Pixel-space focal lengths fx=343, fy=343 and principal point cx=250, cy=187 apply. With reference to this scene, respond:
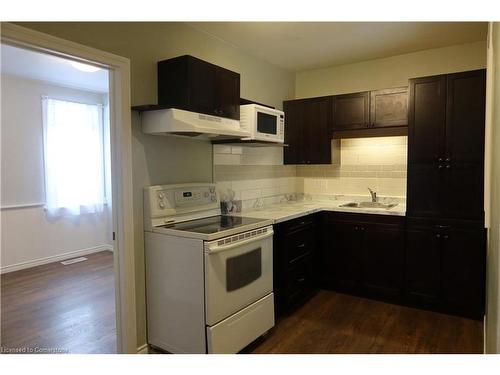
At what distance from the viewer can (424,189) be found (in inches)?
124

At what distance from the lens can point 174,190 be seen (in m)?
2.60

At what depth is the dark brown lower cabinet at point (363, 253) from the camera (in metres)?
3.29

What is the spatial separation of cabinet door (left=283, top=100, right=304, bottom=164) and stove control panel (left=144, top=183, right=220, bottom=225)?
1390 mm

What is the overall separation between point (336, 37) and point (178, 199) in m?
2.05

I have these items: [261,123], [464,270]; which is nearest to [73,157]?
[261,123]

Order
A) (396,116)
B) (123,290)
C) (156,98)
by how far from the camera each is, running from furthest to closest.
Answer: (396,116) < (156,98) < (123,290)

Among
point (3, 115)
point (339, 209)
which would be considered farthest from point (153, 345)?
point (3, 115)

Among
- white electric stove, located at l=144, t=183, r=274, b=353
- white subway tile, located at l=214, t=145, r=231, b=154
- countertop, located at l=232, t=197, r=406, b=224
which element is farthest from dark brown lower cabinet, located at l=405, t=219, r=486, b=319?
white subway tile, located at l=214, t=145, r=231, b=154

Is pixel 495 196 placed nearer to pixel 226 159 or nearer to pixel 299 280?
pixel 299 280

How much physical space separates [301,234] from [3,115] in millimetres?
4052

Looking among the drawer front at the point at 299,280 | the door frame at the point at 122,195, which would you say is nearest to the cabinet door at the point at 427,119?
the drawer front at the point at 299,280

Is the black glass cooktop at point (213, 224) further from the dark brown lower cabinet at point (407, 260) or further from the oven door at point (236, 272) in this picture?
the dark brown lower cabinet at point (407, 260)

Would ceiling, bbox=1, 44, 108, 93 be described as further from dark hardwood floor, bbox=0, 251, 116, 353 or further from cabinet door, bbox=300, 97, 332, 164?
dark hardwood floor, bbox=0, 251, 116, 353
